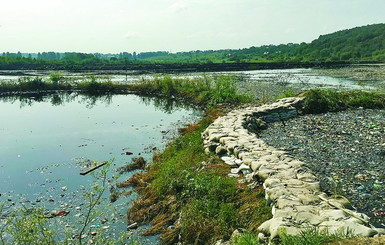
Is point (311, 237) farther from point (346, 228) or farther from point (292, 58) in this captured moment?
point (292, 58)

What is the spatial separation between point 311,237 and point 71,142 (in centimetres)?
1267

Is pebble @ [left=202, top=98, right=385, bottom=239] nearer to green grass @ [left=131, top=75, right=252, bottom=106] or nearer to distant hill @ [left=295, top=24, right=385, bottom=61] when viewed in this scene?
green grass @ [left=131, top=75, right=252, bottom=106]

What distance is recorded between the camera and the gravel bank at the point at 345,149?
19.8 feet

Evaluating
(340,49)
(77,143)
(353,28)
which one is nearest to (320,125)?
(77,143)

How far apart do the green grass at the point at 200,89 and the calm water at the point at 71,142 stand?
153cm

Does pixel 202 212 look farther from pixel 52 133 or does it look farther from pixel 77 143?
pixel 52 133

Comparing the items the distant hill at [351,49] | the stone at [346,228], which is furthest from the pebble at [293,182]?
the distant hill at [351,49]

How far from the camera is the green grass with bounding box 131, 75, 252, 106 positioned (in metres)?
19.8

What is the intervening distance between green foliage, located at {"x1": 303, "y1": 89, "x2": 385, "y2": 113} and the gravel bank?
0.81 metres

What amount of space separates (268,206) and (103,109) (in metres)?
18.7

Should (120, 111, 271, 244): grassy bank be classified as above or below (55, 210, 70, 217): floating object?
above

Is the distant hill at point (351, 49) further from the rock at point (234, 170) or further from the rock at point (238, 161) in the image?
the rock at point (234, 170)

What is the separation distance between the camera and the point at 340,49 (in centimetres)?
9425

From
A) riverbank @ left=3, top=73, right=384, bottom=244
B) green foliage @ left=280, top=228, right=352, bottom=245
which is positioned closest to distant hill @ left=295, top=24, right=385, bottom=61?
riverbank @ left=3, top=73, right=384, bottom=244
